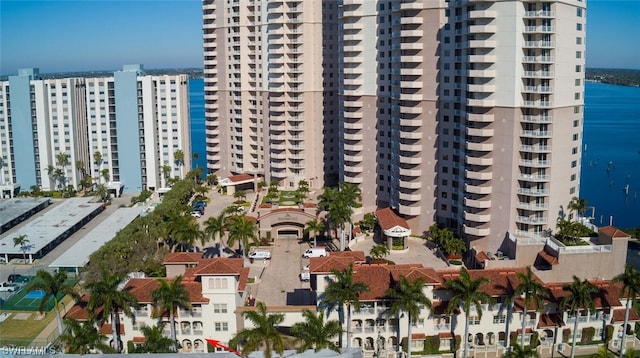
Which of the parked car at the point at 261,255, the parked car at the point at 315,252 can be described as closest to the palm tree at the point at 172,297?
the parked car at the point at 261,255

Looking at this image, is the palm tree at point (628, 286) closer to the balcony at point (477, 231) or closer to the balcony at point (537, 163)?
the balcony at point (537, 163)

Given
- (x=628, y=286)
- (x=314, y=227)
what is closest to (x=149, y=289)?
(x=314, y=227)

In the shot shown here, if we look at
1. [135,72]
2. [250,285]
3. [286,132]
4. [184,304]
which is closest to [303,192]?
[286,132]

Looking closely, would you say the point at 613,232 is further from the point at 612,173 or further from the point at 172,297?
the point at 612,173

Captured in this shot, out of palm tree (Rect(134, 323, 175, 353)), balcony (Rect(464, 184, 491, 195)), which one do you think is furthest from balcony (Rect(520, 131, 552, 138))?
palm tree (Rect(134, 323, 175, 353))

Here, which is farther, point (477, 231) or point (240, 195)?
point (240, 195)
